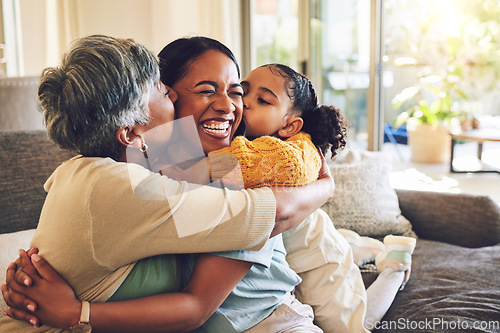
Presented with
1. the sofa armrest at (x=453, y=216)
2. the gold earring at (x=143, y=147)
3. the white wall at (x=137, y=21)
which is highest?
the white wall at (x=137, y=21)

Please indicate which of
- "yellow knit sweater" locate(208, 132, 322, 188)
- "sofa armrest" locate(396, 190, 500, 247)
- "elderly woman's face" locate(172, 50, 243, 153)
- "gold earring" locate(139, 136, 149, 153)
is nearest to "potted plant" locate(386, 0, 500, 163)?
"sofa armrest" locate(396, 190, 500, 247)

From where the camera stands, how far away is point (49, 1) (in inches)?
195

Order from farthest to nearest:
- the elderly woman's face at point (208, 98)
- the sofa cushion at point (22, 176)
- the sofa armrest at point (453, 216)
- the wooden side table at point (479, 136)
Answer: the wooden side table at point (479, 136), the sofa armrest at point (453, 216), the sofa cushion at point (22, 176), the elderly woman's face at point (208, 98)

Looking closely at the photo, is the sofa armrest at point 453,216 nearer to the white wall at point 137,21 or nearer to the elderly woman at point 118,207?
the elderly woman at point 118,207

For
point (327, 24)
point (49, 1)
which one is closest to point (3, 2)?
point (49, 1)

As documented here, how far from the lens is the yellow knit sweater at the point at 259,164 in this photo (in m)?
1.01

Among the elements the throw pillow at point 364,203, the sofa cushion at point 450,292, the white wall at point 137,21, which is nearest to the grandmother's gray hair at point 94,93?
the sofa cushion at point 450,292

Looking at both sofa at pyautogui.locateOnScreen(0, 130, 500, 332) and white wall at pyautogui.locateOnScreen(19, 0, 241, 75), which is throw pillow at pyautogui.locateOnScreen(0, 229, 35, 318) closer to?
sofa at pyautogui.locateOnScreen(0, 130, 500, 332)

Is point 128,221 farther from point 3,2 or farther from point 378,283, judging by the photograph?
point 3,2

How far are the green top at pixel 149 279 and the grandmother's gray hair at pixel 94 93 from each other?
0.80ft

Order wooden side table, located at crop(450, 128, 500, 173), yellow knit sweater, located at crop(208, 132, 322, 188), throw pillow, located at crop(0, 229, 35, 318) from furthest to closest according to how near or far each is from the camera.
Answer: wooden side table, located at crop(450, 128, 500, 173), throw pillow, located at crop(0, 229, 35, 318), yellow knit sweater, located at crop(208, 132, 322, 188)

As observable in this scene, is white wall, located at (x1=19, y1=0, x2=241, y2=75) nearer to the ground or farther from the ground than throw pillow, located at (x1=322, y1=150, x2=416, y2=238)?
farther from the ground

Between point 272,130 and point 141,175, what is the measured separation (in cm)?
60

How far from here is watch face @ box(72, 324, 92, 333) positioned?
88 cm
